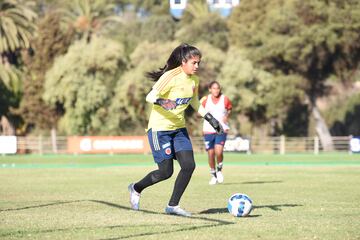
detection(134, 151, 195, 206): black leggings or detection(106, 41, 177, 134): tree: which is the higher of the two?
detection(106, 41, 177, 134): tree

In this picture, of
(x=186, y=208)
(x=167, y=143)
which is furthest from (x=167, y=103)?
(x=186, y=208)

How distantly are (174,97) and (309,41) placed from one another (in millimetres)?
46294

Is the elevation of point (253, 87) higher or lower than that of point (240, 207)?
higher

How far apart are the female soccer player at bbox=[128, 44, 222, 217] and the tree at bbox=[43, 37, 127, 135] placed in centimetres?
4489

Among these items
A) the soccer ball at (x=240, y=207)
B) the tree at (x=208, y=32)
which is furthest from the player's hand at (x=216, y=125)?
the tree at (x=208, y=32)

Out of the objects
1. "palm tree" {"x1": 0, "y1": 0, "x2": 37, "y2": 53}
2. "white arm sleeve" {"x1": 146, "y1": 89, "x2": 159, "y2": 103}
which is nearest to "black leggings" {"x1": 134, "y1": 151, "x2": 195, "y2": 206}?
"white arm sleeve" {"x1": 146, "y1": 89, "x2": 159, "y2": 103}

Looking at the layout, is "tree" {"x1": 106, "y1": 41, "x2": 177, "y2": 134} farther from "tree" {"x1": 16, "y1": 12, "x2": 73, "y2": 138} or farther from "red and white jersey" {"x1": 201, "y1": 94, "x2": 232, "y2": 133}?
"red and white jersey" {"x1": 201, "y1": 94, "x2": 232, "y2": 133}

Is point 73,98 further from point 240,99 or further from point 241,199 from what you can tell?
point 241,199

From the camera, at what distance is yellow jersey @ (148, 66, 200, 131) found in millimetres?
10727

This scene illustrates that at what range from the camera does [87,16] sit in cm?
7062

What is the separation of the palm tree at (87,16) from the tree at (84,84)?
10.7m

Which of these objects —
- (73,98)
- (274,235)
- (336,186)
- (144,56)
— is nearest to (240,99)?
(144,56)

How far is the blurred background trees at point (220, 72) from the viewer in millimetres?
55625

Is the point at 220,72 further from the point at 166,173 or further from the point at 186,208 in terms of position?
the point at 166,173
